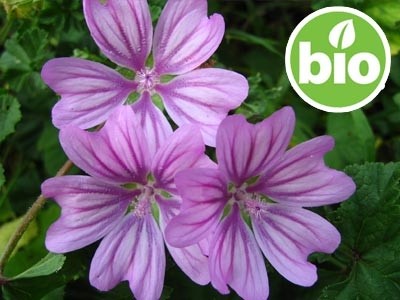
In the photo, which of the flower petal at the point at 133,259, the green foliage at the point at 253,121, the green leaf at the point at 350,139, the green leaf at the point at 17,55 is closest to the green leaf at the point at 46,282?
the green foliage at the point at 253,121

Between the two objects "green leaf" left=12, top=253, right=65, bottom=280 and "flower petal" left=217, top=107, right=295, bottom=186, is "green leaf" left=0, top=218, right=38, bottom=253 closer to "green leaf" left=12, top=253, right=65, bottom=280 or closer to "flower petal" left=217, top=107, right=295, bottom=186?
"green leaf" left=12, top=253, right=65, bottom=280

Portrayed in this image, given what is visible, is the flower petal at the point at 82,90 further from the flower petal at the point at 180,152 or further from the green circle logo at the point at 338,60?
the green circle logo at the point at 338,60

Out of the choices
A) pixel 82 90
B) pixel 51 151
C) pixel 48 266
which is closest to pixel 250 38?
pixel 51 151

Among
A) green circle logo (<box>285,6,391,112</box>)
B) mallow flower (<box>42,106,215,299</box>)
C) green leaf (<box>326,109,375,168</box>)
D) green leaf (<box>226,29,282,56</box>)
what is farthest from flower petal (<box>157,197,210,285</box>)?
green leaf (<box>226,29,282,56</box>)

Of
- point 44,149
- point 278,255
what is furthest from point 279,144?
point 44,149

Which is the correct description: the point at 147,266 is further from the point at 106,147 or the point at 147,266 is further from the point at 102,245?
the point at 106,147

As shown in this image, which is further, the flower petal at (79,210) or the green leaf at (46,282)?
the green leaf at (46,282)

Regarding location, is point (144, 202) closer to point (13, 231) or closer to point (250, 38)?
point (13, 231)
